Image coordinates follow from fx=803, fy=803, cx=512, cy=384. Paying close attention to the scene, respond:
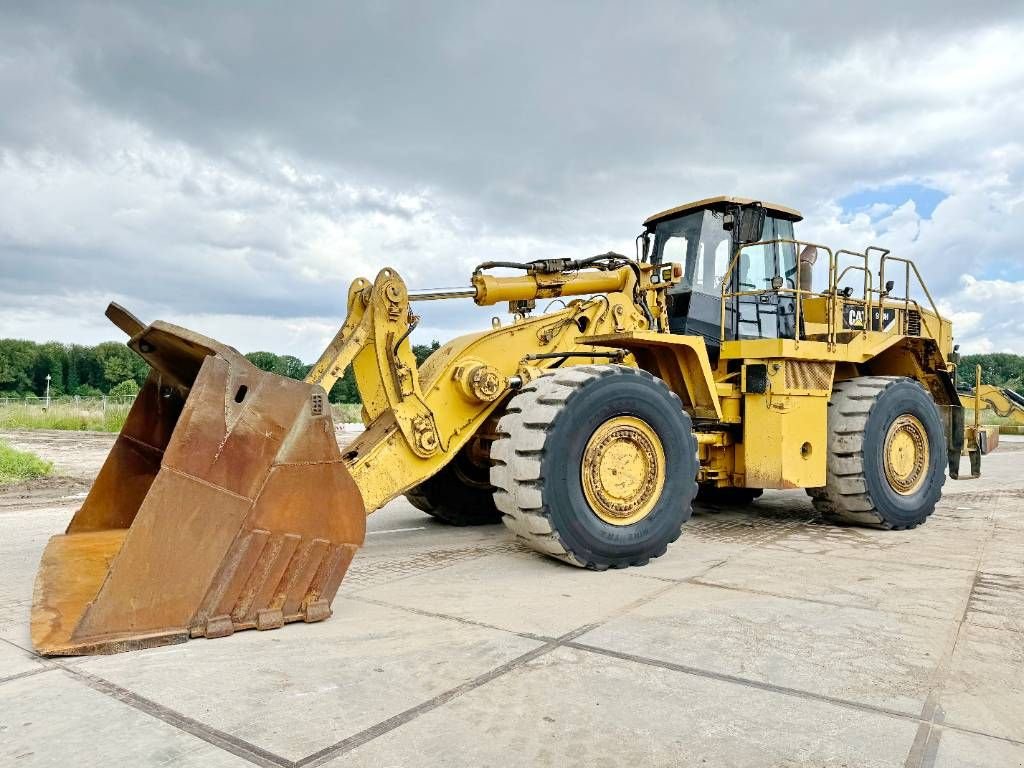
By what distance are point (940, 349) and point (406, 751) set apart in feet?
27.5

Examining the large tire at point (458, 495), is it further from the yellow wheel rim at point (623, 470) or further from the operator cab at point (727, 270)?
the operator cab at point (727, 270)

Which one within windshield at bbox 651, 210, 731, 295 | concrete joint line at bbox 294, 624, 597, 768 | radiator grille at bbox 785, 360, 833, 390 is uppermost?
windshield at bbox 651, 210, 731, 295

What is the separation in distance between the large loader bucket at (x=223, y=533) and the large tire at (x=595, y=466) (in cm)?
138

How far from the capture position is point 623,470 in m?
5.76

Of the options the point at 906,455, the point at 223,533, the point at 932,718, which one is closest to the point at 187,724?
the point at 223,533

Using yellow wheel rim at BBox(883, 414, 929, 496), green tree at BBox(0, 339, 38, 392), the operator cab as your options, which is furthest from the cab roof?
green tree at BBox(0, 339, 38, 392)

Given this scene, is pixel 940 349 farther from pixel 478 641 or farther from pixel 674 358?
pixel 478 641

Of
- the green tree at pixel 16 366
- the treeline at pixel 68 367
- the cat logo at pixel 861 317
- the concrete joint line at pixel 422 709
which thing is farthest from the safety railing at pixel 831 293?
the green tree at pixel 16 366

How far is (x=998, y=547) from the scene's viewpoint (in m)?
6.70

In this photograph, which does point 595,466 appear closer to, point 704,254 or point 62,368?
point 704,254

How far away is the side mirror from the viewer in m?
7.56

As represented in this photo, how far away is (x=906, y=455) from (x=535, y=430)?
4589 mm

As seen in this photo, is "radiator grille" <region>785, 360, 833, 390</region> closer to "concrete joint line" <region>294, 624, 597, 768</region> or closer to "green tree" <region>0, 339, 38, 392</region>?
"concrete joint line" <region>294, 624, 597, 768</region>

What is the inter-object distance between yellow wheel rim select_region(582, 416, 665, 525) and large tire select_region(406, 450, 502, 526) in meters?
1.95
